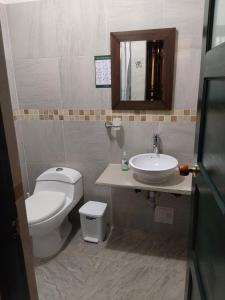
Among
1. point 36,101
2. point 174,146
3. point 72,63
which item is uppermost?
point 72,63

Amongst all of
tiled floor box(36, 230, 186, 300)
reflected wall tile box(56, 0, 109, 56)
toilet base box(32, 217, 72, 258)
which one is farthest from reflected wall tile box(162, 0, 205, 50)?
toilet base box(32, 217, 72, 258)

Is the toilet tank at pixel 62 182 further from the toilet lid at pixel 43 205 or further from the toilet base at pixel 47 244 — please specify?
the toilet base at pixel 47 244

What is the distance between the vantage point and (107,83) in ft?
6.59

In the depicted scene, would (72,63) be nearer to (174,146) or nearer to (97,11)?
(97,11)

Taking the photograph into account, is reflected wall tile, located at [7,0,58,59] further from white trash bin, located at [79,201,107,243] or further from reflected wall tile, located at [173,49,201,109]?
white trash bin, located at [79,201,107,243]

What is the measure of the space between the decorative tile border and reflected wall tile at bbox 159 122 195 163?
0.19 ft

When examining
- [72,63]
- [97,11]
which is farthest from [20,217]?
[97,11]

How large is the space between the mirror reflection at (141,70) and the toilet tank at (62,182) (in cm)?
87

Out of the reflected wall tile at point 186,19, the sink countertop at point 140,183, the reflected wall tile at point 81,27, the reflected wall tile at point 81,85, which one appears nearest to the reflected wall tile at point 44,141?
the reflected wall tile at point 81,85

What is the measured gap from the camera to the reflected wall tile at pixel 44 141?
7.47 feet

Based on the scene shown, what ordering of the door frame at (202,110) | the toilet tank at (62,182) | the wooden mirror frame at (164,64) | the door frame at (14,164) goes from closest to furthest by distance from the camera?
the door frame at (14,164)
the door frame at (202,110)
the wooden mirror frame at (164,64)
the toilet tank at (62,182)

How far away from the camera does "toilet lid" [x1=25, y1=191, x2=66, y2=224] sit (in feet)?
5.99

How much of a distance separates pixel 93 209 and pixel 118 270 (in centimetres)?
56

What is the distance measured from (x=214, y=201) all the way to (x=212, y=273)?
256mm
